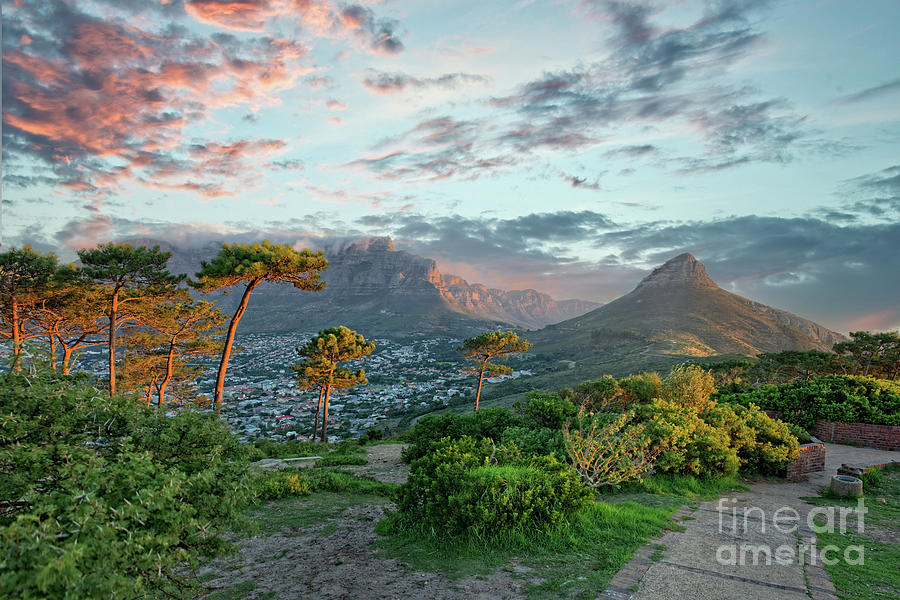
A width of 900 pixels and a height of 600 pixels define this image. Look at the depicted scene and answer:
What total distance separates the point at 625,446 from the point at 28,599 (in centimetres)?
948

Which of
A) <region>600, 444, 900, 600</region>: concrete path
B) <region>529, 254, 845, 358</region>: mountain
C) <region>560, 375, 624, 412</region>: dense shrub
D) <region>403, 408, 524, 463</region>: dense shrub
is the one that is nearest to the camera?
<region>600, 444, 900, 600</region>: concrete path

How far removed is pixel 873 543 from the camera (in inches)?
251

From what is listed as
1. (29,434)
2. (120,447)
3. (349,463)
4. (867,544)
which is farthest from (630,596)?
(349,463)

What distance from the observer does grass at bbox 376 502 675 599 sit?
4.98 metres

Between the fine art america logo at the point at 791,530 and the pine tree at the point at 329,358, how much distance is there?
22.6 metres

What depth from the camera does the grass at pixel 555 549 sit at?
498 cm

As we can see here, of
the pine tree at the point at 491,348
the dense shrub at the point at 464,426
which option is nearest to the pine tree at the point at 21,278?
the dense shrub at the point at 464,426

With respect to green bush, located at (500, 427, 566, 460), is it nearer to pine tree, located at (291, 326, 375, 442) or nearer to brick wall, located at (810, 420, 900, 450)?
brick wall, located at (810, 420, 900, 450)

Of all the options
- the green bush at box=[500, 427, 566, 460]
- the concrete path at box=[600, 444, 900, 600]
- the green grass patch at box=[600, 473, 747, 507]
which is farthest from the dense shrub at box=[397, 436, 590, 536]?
the green bush at box=[500, 427, 566, 460]

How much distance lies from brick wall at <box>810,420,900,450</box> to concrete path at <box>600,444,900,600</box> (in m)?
8.71

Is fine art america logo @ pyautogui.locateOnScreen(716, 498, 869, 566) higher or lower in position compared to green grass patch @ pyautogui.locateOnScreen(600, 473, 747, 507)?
higher

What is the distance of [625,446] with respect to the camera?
9.23 metres

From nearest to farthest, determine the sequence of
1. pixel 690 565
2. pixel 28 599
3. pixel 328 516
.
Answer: pixel 28 599
pixel 690 565
pixel 328 516

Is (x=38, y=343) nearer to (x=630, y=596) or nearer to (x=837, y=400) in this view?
(x=630, y=596)
